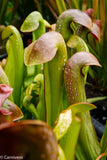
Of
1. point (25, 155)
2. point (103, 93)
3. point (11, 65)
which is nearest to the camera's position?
point (25, 155)

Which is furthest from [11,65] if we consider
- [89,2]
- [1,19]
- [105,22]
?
[1,19]

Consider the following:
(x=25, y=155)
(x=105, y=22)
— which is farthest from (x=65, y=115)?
(x=105, y=22)

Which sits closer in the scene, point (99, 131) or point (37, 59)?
point (37, 59)

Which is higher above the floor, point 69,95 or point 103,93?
point 69,95

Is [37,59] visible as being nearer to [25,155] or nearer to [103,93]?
[25,155]

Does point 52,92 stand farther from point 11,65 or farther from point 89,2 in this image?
point 89,2

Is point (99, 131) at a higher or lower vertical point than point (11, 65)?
lower

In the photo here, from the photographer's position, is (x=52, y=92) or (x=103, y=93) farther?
(x=103, y=93)

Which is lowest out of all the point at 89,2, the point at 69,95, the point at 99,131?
the point at 99,131

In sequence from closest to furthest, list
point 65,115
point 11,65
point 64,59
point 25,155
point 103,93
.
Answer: point 25,155, point 65,115, point 64,59, point 11,65, point 103,93

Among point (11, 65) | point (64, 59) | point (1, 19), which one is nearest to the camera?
point (64, 59)
